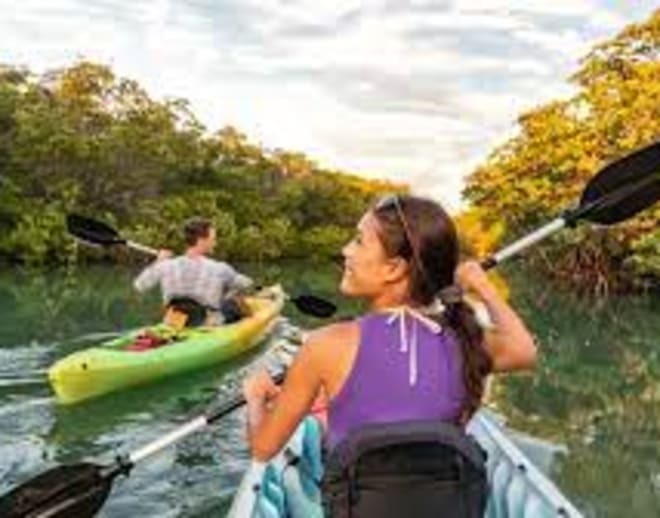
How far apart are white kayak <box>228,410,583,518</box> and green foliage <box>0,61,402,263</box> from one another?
20624 mm

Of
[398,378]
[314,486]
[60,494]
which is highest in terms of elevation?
[398,378]

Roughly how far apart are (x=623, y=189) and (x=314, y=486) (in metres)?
1.61

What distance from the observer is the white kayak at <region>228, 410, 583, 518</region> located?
12.9 feet

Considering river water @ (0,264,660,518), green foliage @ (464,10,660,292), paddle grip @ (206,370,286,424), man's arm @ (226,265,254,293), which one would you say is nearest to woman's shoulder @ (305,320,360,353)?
paddle grip @ (206,370,286,424)

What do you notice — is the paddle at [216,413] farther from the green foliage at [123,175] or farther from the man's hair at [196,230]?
the green foliage at [123,175]

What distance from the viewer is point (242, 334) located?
10281 mm

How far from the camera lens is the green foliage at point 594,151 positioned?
23344 millimetres

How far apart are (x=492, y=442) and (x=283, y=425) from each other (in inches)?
93.8

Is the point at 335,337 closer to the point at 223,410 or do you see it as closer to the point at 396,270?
the point at 396,270

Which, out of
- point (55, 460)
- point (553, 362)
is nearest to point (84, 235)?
point (55, 460)

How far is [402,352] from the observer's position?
8.00 feet

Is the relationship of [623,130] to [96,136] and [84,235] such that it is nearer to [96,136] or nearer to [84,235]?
[96,136]

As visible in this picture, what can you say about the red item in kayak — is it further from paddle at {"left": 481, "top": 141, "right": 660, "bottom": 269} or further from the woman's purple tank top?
the woman's purple tank top

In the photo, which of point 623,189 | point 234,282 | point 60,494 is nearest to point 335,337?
point 60,494
